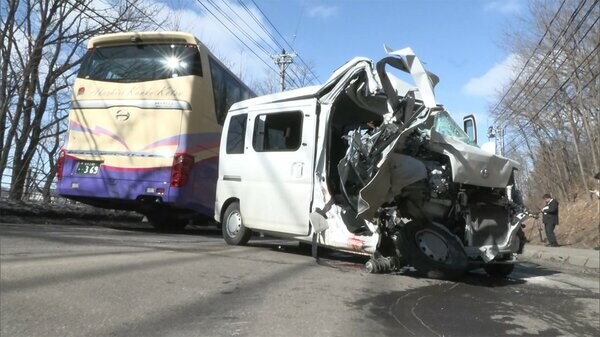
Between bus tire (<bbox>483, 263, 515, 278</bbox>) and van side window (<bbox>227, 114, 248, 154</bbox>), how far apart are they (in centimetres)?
410

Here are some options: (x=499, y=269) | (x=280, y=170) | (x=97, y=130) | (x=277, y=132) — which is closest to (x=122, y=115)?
(x=97, y=130)

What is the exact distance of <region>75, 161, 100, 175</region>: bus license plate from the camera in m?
10.6

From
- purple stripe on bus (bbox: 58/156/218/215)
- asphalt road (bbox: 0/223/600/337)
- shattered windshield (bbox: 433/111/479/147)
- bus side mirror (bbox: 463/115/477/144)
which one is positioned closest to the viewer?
asphalt road (bbox: 0/223/600/337)

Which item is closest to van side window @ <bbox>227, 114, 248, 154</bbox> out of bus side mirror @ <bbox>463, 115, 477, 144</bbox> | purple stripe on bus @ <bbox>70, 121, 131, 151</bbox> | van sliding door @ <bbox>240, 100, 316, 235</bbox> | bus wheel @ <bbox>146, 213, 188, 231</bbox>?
van sliding door @ <bbox>240, 100, 316, 235</bbox>

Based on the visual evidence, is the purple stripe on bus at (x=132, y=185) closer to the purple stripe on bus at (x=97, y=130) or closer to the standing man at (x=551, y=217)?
the purple stripe on bus at (x=97, y=130)

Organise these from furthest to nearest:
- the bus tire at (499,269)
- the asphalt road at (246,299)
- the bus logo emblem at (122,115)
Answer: the bus logo emblem at (122,115) < the bus tire at (499,269) < the asphalt road at (246,299)

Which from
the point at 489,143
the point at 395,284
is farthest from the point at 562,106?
the point at 395,284

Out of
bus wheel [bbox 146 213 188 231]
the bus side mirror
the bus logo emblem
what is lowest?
bus wheel [bbox 146 213 188 231]

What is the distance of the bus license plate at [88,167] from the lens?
10578 mm

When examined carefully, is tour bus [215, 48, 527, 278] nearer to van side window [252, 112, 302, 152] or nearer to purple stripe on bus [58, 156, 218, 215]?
van side window [252, 112, 302, 152]

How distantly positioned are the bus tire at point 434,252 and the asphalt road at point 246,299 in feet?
0.52

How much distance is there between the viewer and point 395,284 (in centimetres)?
584

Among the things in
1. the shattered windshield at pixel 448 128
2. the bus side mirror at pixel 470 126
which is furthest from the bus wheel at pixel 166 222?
the shattered windshield at pixel 448 128

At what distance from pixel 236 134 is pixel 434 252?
4.00 metres
